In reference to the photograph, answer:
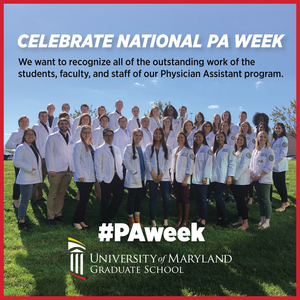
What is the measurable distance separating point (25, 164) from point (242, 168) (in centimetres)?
539

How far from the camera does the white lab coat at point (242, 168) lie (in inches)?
256

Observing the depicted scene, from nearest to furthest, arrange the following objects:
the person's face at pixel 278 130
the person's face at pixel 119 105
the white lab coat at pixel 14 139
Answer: the white lab coat at pixel 14 139, the person's face at pixel 278 130, the person's face at pixel 119 105

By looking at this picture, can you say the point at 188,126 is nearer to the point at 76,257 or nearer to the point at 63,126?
the point at 63,126

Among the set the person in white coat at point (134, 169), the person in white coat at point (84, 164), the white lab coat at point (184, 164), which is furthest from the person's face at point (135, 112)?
the white lab coat at point (184, 164)

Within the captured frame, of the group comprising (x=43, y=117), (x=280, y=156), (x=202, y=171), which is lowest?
(x=202, y=171)

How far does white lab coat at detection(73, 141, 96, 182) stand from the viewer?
6219mm

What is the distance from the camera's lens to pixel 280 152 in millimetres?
7762

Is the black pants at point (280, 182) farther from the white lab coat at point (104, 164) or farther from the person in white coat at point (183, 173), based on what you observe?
the white lab coat at point (104, 164)

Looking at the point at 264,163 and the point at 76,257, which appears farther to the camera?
the point at 264,163

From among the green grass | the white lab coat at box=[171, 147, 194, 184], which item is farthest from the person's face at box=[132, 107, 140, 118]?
the green grass

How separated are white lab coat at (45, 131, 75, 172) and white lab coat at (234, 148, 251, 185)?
4.43 meters

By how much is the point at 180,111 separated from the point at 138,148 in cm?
296

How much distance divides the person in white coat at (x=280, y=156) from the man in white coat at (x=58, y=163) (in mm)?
6061

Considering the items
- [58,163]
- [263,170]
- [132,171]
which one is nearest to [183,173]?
[132,171]
